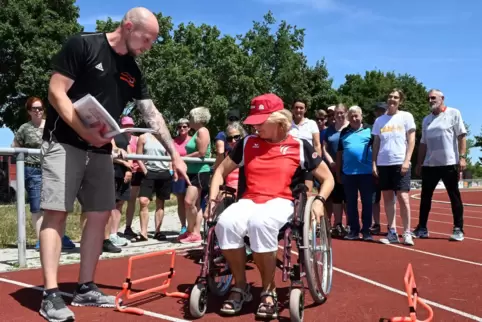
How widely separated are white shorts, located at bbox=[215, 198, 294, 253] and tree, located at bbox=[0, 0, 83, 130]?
27642 mm

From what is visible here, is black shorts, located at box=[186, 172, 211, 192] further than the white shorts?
Yes

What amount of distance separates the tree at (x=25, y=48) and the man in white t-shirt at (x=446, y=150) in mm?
25433

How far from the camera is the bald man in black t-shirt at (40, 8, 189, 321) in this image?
137 inches

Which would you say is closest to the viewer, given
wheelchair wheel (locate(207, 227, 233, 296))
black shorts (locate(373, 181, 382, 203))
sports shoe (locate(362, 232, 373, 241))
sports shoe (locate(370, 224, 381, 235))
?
wheelchair wheel (locate(207, 227, 233, 296))

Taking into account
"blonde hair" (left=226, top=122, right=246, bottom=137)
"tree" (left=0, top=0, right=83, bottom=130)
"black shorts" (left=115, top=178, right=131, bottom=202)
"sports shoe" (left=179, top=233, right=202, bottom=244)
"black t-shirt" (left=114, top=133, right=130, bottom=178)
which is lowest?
"sports shoe" (left=179, top=233, right=202, bottom=244)

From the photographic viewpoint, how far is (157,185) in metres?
7.39

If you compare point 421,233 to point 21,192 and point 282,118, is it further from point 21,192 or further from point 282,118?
point 21,192

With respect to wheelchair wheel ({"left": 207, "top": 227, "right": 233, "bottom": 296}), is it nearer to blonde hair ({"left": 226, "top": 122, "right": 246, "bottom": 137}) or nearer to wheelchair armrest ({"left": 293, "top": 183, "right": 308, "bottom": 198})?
wheelchair armrest ({"left": 293, "top": 183, "right": 308, "bottom": 198})

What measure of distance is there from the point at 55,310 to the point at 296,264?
156 cm

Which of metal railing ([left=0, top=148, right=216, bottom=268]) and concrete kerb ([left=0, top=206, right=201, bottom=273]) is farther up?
metal railing ([left=0, top=148, right=216, bottom=268])

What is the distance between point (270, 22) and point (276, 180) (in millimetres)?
48741

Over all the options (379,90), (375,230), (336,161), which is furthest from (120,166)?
(379,90)

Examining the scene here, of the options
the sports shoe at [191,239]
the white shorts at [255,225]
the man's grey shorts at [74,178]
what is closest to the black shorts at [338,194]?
the sports shoe at [191,239]

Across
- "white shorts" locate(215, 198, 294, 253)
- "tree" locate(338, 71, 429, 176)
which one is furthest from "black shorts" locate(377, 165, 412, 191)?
"tree" locate(338, 71, 429, 176)
